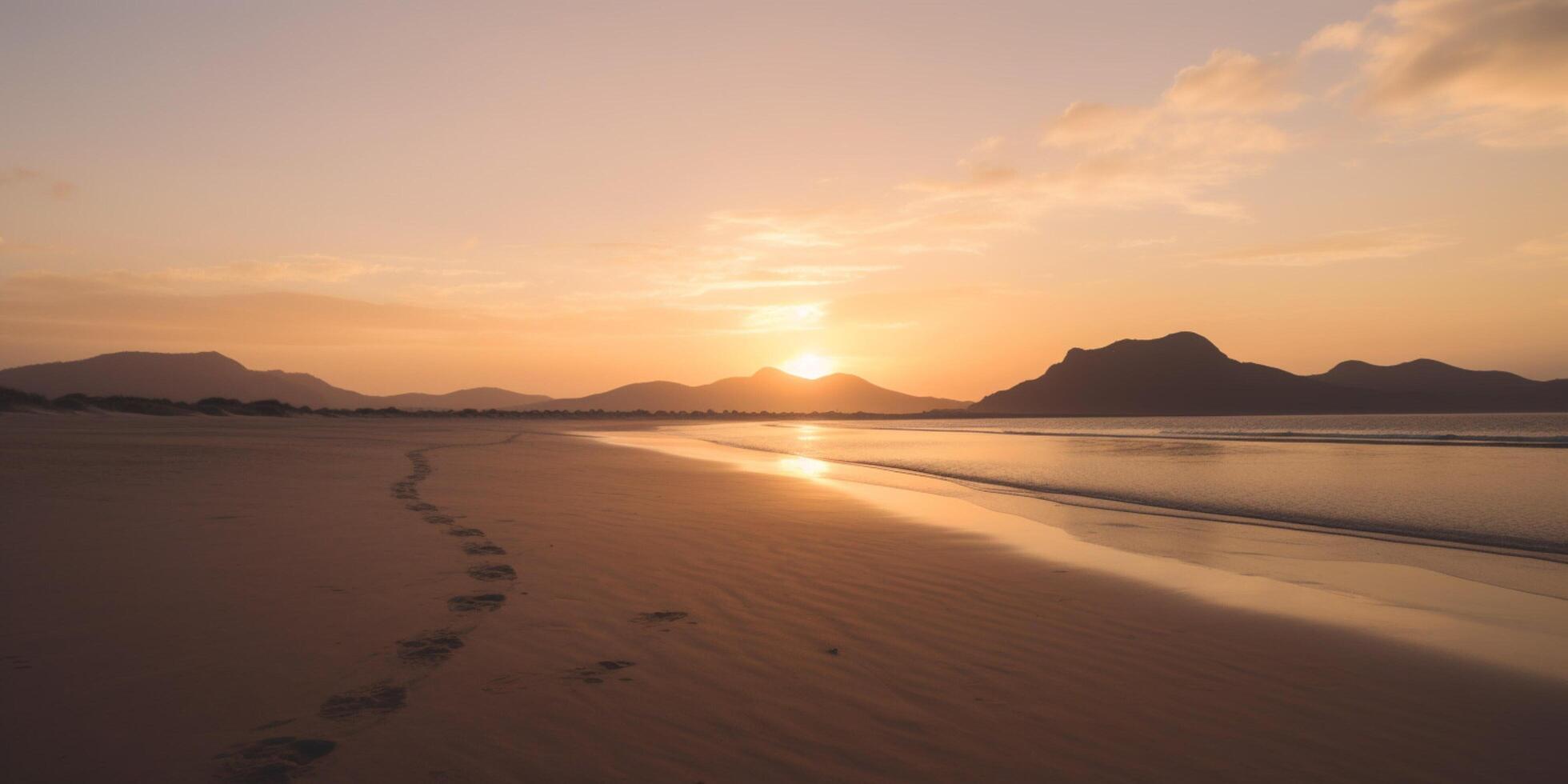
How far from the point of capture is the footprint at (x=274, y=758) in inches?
141

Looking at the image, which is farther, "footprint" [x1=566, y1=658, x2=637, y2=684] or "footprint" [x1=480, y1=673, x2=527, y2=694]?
"footprint" [x1=566, y1=658, x2=637, y2=684]

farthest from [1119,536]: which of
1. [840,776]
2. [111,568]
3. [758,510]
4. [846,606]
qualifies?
[111,568]

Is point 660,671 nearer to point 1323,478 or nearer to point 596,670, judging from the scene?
point 596,670

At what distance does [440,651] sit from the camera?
18.0ft

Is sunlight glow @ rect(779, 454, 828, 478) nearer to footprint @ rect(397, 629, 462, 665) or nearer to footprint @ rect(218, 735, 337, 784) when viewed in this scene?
footprint @ rect(397, 629, 462, 665)

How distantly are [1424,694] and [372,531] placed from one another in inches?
419

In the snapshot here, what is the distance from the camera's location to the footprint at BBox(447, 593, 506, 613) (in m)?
6.63

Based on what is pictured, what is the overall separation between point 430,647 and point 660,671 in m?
1.67

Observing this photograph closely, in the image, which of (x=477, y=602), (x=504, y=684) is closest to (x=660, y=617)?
(x=477, y=602)

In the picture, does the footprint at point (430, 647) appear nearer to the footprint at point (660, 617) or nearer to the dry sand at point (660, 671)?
the dry sand at point (660, 671)

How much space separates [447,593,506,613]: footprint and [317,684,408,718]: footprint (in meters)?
1.84

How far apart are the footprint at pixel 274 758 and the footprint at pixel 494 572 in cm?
385

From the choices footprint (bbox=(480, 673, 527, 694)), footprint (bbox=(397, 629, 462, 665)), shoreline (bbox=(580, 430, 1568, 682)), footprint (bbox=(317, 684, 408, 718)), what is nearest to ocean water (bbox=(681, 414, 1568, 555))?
shoreline (bbox=(580, 430, 1568, 682))

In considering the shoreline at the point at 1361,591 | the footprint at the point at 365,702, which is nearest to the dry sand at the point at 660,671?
the footprint at the point at 365,702
